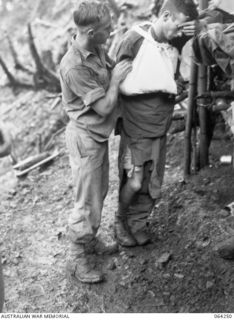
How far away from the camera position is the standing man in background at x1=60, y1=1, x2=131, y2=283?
2.66m

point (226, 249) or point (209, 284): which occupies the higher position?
point (226, 249)

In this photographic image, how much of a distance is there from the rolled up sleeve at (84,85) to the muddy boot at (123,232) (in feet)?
3.69

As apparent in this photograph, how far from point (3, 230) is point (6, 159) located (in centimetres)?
190

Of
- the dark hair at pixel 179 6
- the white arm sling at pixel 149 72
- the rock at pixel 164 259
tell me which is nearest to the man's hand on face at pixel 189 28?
the dark hair at pixel 179 6

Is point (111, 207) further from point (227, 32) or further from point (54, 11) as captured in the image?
point (54, 11)

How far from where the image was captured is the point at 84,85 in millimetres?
2711

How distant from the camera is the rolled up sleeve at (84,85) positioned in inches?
106

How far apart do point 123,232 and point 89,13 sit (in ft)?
5.66

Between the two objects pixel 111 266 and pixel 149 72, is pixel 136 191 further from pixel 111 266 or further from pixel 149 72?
pixel 149 72

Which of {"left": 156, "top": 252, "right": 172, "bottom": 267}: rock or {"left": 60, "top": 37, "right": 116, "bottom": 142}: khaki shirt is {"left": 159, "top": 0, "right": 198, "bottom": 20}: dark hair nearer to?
{"left": 60, "top": 37, "right": 116, "bottom": 142}: khaki shirt

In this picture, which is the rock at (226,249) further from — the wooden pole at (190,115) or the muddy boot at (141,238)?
the wooden pole at (190,115)

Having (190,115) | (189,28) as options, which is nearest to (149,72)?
(189,28)

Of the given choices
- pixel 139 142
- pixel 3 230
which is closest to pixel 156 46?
pixel 139 142

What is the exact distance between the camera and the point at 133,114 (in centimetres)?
303
